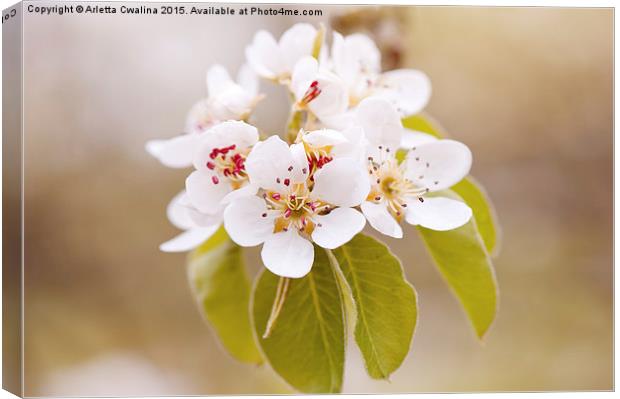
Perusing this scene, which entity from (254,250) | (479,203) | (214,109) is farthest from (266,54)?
(254,250)

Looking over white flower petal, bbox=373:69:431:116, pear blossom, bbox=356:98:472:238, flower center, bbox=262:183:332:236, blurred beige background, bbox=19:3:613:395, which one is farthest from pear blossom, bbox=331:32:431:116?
blurred beige background, bbox=19:3:613:395

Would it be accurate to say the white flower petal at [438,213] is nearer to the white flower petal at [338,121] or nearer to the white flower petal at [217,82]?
the white flower petal at [338,121]

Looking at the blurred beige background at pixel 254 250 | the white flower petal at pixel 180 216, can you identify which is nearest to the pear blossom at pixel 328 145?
the white flower petal at pixel 180 216

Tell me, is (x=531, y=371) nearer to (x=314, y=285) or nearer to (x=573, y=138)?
(x=573, y=138)

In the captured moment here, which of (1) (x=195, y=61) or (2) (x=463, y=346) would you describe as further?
(2) (x=463, y=346)

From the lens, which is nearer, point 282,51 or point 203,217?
point 203,217

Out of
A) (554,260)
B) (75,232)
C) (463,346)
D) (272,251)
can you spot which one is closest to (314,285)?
(272,251)

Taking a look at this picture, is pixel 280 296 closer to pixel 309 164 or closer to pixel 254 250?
pixel 309 164
